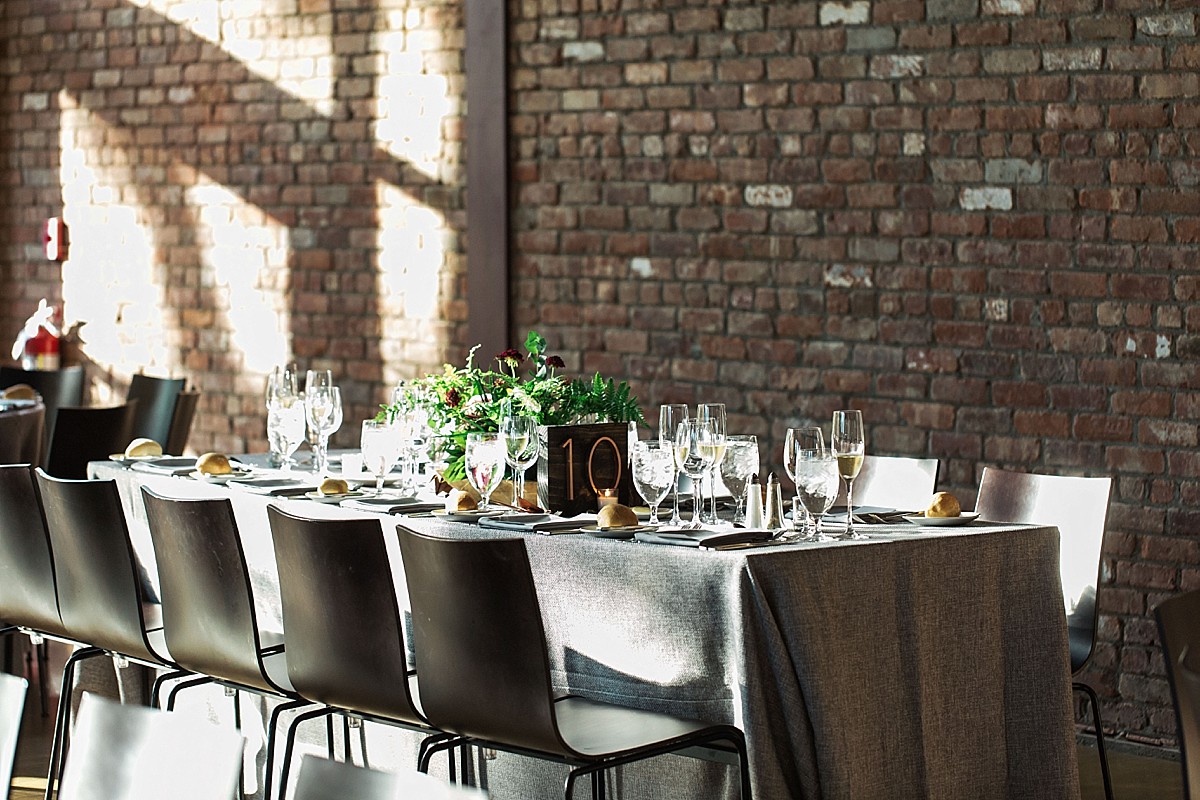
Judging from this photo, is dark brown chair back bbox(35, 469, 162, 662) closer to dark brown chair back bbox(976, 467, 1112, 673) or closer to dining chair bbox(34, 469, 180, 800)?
dining chair bbox(34, 469, 180, 800)

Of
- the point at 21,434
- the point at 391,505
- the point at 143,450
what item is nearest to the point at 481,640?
the point at 391,505

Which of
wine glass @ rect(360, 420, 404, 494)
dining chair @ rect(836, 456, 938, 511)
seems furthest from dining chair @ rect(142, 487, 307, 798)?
dining chair @ rect(836, 456, 938, 511)

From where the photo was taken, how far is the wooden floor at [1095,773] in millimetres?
4531

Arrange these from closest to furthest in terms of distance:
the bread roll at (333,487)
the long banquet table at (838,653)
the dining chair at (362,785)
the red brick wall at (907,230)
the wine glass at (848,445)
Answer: the dining chair at (362,785) < the long banquet table at (838,653) < the wine glass at (848,445) < the bread roll at (333,487) < the red brick wall at (907,230)

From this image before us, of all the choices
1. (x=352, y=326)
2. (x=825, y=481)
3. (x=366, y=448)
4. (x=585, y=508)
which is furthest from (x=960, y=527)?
(x=352, y=326)

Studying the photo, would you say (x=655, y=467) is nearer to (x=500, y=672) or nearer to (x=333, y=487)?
(x=500, y=672)

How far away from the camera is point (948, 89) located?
5238mm

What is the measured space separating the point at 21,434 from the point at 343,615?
9.98 feet

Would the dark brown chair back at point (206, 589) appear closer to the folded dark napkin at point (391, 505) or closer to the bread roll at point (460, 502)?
the folded dark napkin at point (391, 505)

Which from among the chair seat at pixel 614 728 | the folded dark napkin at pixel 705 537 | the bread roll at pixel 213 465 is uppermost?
the bread roll at pixel 213 465

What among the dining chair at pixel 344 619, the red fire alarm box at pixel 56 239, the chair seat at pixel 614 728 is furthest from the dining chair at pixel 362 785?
the red fire alarm box at pixel 56 239

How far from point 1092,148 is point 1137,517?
1.09m

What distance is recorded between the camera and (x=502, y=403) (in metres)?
3.87

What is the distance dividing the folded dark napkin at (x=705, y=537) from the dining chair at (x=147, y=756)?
130 cm
